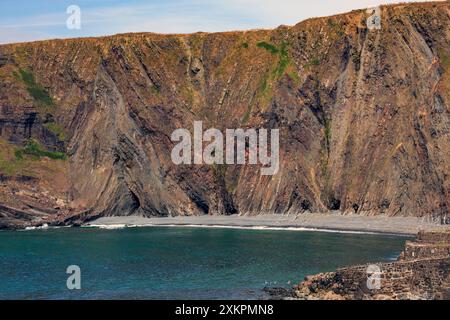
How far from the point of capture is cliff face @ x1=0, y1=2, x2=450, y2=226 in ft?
442

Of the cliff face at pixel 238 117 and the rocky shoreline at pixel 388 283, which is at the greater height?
the cliff face at pixel 238 117

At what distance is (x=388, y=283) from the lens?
6091 centimetres

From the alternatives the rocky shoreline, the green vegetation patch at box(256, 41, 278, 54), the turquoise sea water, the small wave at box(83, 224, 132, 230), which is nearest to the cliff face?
the green vegetation patch at box(256, 41, 278, 54)

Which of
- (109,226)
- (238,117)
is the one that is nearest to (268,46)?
(238,117)

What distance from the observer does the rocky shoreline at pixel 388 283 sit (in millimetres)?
60688

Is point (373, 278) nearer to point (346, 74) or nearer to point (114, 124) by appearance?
point (346, 74)

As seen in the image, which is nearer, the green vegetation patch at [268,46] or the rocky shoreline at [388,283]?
the rocky shoreline at [388,283]

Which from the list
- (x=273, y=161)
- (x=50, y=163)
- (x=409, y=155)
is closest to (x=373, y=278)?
(x=409, y=155)

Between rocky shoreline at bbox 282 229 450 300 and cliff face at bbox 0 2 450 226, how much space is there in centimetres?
6067

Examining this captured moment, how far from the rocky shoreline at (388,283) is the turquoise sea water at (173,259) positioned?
5238mm

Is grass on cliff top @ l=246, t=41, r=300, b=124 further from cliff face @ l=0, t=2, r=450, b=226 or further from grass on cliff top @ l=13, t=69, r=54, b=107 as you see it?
grass on cliff top @ l=13, t=69, r=54, b=107

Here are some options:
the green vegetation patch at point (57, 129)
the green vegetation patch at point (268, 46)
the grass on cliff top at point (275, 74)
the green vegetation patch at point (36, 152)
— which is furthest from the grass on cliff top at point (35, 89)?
the green vegetation patch at point (268, 46)

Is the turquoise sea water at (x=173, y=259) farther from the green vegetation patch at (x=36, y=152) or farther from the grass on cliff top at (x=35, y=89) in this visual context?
the grass on cliff top at (x=35, y=89)
